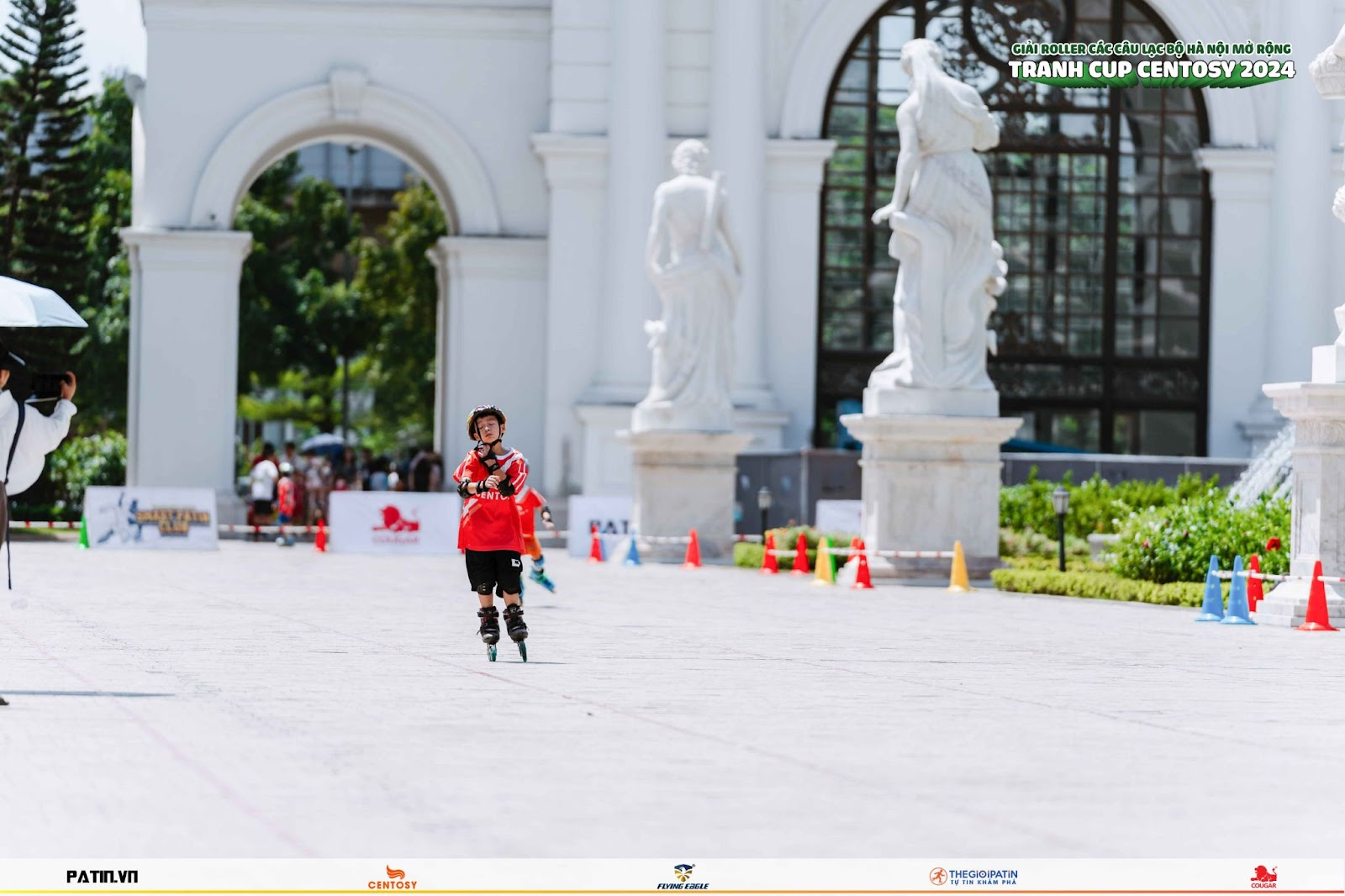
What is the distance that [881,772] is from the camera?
8.67 meters

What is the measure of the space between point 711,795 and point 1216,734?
2936mm

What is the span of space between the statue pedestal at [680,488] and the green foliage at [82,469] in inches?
768

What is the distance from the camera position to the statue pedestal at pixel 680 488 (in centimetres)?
2819

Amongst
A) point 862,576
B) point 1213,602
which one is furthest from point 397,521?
point 1213,602

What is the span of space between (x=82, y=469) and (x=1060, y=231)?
19223 millimetres

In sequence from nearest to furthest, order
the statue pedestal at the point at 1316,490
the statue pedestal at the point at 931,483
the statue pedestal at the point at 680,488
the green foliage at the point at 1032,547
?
the statue pedestal at the point at 1316,490
the statue pedestal at the point at 931,483
the green foliage at the point at 1032,547
the statue pedestal at the point at 680,488

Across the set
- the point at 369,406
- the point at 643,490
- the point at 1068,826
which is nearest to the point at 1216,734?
the point at 1068,826

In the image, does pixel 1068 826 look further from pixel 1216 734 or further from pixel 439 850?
pixel 1216 734

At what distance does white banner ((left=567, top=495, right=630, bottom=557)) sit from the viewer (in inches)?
1201

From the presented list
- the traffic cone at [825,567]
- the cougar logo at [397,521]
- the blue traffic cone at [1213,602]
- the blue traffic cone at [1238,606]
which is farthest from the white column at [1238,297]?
the blue traffic cone at [1238,606]

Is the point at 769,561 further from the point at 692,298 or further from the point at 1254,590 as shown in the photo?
the point at 1254,590

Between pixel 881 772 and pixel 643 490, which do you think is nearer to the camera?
pixel 881 772

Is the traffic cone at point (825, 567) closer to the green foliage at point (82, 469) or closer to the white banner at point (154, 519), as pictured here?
the white banner at point (154, 519)

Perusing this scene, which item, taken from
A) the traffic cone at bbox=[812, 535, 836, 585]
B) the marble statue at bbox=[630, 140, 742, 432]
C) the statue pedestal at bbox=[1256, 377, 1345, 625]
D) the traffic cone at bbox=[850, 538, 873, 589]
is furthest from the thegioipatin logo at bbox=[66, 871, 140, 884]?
the marble statue at bbox=[630, 140, 742, 432]
